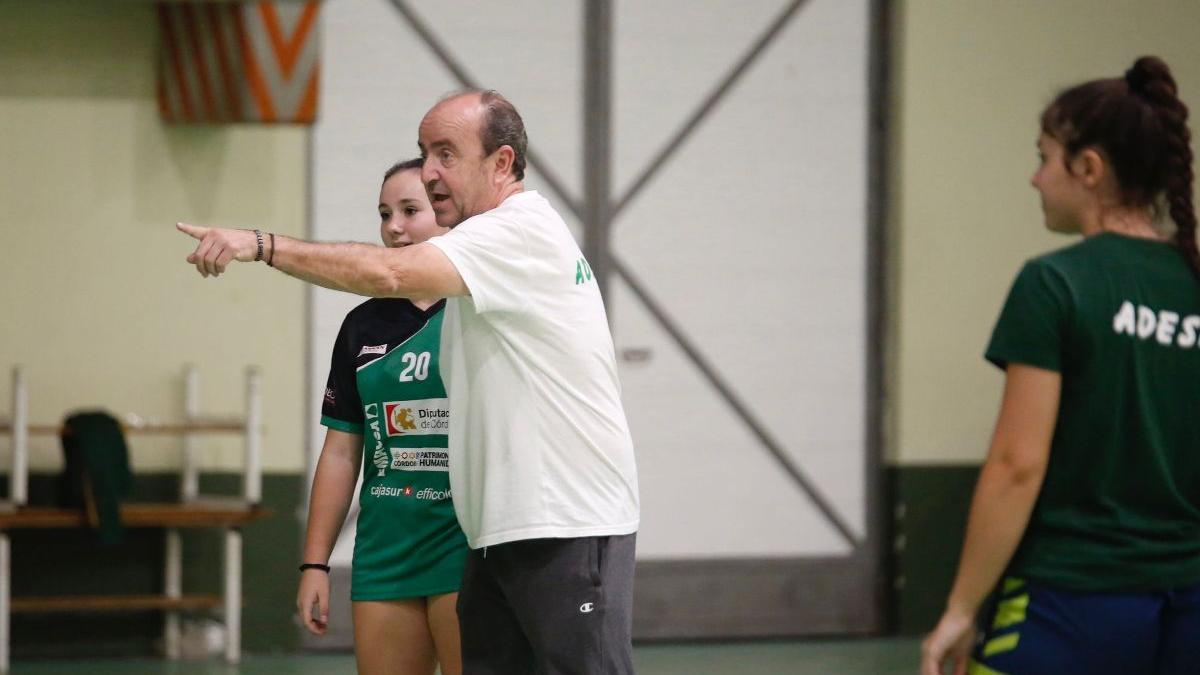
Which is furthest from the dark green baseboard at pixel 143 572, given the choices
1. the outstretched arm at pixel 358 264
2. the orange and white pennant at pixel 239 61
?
the outstretched arm at pixel 358 264

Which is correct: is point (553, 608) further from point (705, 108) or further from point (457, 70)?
point (705, 108)

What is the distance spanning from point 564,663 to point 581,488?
340 mm

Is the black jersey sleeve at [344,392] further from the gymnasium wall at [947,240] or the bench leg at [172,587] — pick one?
the gymnasium wall at [947,240]

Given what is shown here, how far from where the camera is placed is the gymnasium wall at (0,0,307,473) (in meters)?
7.38

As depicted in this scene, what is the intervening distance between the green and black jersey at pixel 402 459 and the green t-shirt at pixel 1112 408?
148 cm

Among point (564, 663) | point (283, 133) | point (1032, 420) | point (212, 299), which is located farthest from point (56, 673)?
point (1032, 420)

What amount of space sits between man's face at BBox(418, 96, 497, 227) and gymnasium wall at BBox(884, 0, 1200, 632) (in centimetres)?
529

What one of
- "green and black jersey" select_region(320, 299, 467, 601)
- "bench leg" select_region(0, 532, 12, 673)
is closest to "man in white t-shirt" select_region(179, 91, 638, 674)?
"green and black jersey" select_region(320, 299, 467, 601)

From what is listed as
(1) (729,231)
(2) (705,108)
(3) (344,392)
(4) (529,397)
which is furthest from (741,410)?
(4) (529,397)

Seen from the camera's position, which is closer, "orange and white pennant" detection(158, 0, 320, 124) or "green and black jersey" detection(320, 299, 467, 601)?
"green and black jersey" detection(320, 299, 467, 601)

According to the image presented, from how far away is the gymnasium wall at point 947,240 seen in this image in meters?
8.12

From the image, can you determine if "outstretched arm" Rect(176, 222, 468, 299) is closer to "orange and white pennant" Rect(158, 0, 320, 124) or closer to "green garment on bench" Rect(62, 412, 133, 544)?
"green garment on bench" Rect(62, 412, 133, 544)

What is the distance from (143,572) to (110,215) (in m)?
1.73

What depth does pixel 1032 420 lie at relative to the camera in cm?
237
